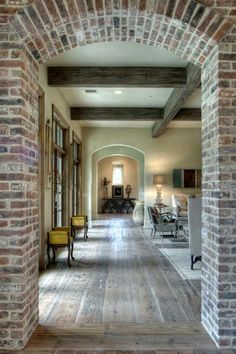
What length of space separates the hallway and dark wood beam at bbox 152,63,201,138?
3077 millimetres

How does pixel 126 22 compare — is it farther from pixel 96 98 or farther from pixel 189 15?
pixel 96 98

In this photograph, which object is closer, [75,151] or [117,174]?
[75,151]

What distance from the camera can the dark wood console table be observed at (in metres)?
18.1

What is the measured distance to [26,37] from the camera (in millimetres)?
2832

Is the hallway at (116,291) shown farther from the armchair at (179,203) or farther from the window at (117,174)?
the window at (117,174)

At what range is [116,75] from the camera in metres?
6.04

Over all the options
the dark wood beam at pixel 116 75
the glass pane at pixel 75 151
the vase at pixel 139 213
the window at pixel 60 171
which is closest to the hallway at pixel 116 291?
the window at pixel 60 171

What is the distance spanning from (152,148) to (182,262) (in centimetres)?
617

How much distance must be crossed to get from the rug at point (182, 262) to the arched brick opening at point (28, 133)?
218cm

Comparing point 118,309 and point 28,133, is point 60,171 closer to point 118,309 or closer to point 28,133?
point 118,309

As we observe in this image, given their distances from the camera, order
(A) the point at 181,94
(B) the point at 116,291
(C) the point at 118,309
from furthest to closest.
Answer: (A) the point at 181,94, (B) the point at 116,291, (C) the point at 118,309

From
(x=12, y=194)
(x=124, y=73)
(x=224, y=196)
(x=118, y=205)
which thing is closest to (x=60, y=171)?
(x=124, y=73)

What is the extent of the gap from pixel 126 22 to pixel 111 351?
2.75 meters

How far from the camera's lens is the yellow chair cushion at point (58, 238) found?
18.7 feet
